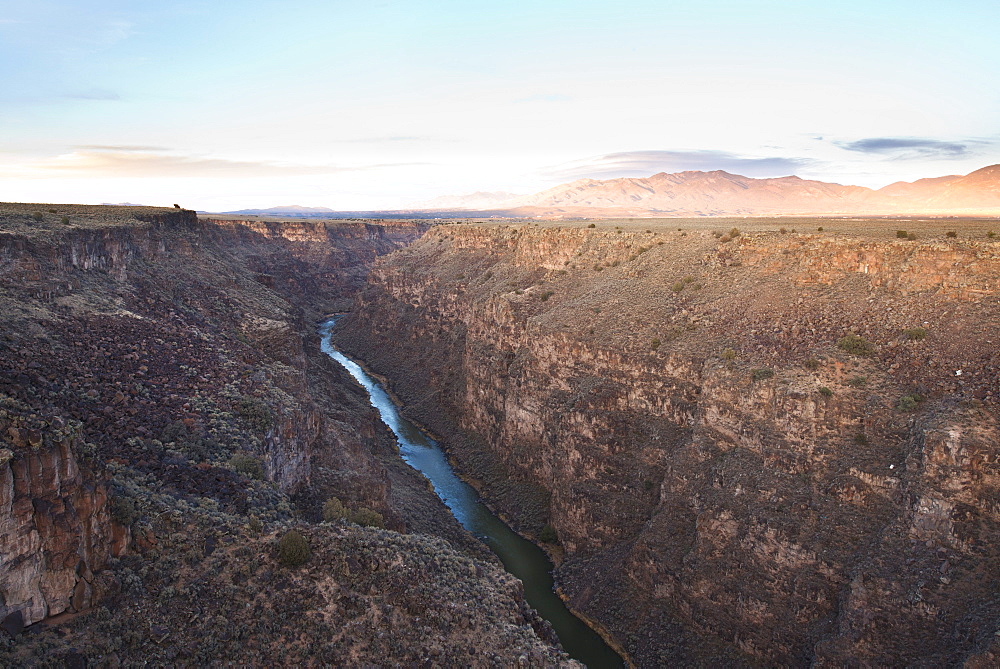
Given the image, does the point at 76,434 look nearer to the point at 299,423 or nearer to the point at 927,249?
the point at 299,423

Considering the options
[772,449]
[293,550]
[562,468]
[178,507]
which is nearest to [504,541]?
[562,468]

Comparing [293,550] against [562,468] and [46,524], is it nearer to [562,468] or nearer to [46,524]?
[46,524]

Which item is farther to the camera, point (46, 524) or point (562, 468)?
point (562, 468)

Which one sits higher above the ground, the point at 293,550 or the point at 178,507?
Answer: the point at 178,507

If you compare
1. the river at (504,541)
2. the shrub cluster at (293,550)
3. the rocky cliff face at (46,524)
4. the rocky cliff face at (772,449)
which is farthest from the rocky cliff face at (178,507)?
the rocky cliff face at (772,449)

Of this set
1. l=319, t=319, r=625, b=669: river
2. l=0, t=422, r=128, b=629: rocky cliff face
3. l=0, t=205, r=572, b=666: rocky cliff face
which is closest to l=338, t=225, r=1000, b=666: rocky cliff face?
l=319, t=319, r=625, b=669: river

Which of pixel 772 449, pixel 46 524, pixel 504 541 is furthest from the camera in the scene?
pixel 504 541
